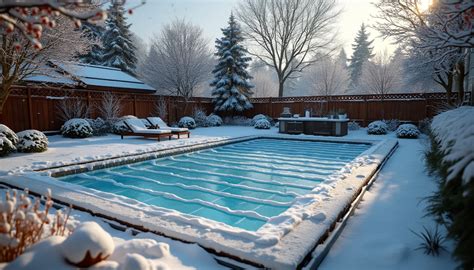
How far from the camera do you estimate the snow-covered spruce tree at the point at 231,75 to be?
1834 centimetres

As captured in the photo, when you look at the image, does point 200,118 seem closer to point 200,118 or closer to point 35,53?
point 200,118

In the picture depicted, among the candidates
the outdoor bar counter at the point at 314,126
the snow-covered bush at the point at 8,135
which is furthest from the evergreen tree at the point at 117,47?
the snow-covered bush at the point at 8,135

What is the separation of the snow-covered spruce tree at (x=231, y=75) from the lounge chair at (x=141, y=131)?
794cm

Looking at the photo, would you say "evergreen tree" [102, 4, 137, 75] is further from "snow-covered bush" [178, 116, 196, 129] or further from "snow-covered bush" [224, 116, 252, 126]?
"snow-covered bush" [178, 116, 196, 129]

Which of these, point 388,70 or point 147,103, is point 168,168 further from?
point 388,70

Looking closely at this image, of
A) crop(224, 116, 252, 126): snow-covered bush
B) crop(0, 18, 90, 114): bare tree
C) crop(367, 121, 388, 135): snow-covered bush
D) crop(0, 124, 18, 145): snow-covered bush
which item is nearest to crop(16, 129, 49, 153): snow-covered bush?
crop(0, 124, 18, 145): snow-covered bush

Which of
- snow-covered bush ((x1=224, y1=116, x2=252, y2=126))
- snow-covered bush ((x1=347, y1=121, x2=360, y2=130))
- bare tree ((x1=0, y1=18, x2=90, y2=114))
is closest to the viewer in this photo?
bare tree ((x1=0, y1=18, x2=90, y2=114))

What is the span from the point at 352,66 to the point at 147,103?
29.1 metres

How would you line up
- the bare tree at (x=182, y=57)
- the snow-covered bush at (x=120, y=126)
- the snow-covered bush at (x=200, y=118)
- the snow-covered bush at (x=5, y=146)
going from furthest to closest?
the bare tree at (x=182, y=57), the snow-covered bush at (x=200, y=118), the snow-covered bush at (x=120, y=126), the snow-covered bush at (x=5, y=146)

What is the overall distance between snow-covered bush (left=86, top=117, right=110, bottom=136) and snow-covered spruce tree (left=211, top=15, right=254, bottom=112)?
7741 mm

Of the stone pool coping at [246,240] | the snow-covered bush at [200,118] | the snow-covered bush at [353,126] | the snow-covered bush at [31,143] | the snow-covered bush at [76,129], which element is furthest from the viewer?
the snow-covered bush at [200,118]

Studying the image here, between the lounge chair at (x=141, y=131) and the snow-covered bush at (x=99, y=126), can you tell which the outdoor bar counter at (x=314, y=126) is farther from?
the snow-covered bush at (x=99, y=126)

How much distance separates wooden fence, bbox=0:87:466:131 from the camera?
426 inches

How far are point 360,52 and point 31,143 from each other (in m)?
36.7
